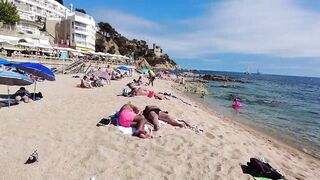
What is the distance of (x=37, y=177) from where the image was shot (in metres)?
6.16

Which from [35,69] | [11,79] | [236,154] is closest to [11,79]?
[11,79]

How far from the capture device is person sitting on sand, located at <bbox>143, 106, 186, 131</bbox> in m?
9.31

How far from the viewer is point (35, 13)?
7256 cm

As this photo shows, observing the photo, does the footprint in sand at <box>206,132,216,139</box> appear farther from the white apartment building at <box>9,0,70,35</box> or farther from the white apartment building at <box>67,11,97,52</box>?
the white apartment building at <box>67,11,97,52</box>

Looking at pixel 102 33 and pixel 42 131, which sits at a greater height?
pixel 102 33

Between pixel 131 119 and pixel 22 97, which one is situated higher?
pixel 131 119

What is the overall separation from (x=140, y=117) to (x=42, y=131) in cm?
277

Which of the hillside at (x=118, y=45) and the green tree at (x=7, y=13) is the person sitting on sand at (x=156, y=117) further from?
the hillside at (x=118, y=45)

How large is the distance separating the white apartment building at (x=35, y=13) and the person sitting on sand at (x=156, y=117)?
5472 cm

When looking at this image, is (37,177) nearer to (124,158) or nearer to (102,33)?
(124,158)

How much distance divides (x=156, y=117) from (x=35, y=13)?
2830 inches

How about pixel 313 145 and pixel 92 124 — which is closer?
pixel 92 124

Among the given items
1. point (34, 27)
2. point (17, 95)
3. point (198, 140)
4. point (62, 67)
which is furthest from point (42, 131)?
point (34, 27)

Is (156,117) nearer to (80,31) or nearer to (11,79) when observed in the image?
(11,79)
